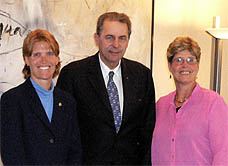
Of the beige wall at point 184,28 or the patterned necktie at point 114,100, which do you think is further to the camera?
the beige wall at point 184,28

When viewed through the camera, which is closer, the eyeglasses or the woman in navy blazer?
the woman in navy blazer

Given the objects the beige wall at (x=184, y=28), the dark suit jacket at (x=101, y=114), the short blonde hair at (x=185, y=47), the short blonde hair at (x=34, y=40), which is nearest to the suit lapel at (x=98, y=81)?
the dark suit jacket at (x=101, y=114)

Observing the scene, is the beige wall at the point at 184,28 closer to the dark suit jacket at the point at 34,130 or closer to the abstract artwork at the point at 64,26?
the abstract artwork at the point at 64,26

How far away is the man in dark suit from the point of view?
6.59ft

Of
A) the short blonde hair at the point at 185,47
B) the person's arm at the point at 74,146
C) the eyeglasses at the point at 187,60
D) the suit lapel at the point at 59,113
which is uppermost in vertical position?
the short blonde hair at the point at 185,47

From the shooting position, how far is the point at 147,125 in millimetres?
2189

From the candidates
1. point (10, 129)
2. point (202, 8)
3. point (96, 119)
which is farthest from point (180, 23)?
point (10, 129)

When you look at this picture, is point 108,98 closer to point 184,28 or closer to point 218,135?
point 218,135

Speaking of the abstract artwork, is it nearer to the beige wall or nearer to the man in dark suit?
the beige wall

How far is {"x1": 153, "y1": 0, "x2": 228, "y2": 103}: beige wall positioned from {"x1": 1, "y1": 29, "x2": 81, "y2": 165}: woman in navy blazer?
1470mm

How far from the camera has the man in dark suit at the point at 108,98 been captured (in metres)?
2.01

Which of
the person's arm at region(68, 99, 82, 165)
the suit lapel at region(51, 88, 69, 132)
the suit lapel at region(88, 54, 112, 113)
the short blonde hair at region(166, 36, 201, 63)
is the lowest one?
the person's arm at region(68, 99, 82, 165)

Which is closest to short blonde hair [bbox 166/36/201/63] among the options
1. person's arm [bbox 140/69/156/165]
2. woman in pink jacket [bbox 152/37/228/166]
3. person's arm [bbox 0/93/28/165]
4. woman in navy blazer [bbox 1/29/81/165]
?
woman in pink jacket [bbox 152/37/228/166]

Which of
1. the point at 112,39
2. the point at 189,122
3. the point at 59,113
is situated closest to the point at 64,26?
the point at 112,39
